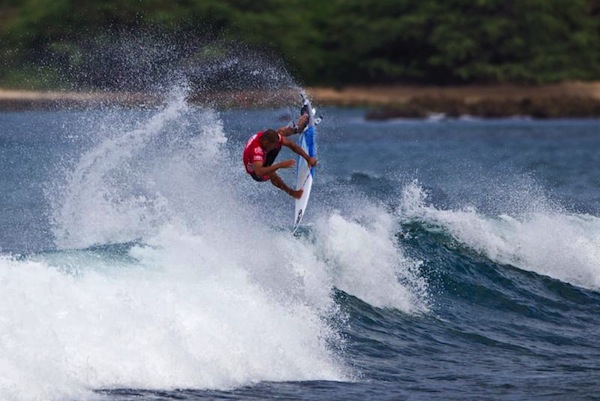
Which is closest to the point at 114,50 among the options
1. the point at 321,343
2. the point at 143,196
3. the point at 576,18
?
the point at 576,18

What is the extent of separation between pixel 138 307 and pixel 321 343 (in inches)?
80.8

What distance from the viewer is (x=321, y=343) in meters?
12.9

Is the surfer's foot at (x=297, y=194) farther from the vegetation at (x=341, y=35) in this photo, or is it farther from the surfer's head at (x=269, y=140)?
the vegetation at (x=341, y=35)

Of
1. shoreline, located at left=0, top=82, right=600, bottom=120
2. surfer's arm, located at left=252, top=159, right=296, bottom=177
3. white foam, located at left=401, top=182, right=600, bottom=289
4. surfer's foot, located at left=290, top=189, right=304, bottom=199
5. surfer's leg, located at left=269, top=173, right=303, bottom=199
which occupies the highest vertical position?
surfer's arm, located at left=252, top=159, right=296, bottom=177

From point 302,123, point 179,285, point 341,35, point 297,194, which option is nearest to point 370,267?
point 297,194

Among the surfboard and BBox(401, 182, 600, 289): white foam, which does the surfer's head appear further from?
BBox(401, 182, 600, 289): white foam

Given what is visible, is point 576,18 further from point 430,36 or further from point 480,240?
point 480,240

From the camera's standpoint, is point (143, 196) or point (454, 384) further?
point (143, 196)

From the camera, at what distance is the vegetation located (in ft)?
200

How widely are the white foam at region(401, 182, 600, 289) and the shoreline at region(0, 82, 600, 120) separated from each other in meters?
28.2

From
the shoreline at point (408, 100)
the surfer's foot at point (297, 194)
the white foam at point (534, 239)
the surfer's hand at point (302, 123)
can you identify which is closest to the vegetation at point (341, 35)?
the shoreline at point (408, 100)

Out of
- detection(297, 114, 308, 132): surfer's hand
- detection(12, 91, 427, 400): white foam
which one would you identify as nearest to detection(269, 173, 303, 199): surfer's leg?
detection(12, 91, 427, 400): white foam

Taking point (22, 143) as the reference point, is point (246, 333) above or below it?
above

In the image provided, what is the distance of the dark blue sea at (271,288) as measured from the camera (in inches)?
449
